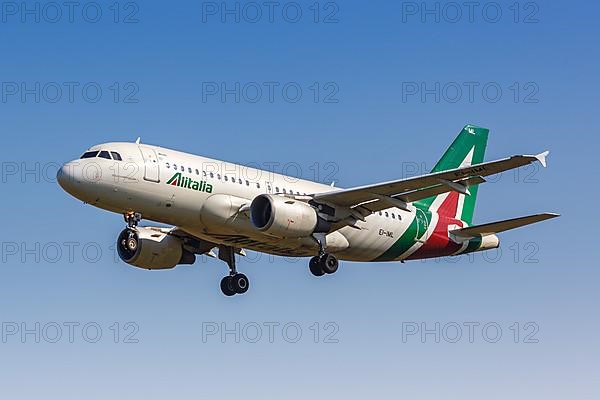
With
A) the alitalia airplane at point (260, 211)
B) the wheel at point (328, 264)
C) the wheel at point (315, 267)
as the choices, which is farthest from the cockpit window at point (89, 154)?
the wheel at point (328, 264)

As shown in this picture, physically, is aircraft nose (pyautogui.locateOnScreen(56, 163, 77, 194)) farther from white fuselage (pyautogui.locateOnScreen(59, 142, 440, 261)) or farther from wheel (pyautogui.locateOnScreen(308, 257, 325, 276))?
wheel (pyautogui.locateOnScreen(308, 257, 325, 276))

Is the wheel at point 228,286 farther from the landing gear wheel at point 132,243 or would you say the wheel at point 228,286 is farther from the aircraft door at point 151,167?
the aircraft door at point 151,167

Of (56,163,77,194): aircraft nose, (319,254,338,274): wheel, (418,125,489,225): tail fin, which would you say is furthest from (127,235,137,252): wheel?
(418,125,489,225): tail fin

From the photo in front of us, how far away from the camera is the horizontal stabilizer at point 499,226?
49.9m

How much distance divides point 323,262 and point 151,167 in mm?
8229

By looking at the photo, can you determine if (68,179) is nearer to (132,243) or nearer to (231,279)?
(132,243)

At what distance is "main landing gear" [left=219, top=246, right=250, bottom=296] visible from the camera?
53625 mm

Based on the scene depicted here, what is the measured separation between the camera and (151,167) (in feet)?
152

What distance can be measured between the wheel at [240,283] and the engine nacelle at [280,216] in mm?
5734

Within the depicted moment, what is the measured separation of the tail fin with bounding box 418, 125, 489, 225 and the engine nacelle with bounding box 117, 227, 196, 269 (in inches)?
A: 449

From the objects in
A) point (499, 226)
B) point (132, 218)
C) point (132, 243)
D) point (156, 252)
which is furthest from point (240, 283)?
point (499, 226)

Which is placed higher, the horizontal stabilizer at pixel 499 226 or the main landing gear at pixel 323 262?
the horizontal stabilizer at pixel 499 226

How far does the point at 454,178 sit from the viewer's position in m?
47.2

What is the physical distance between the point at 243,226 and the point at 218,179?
2.04 metres
